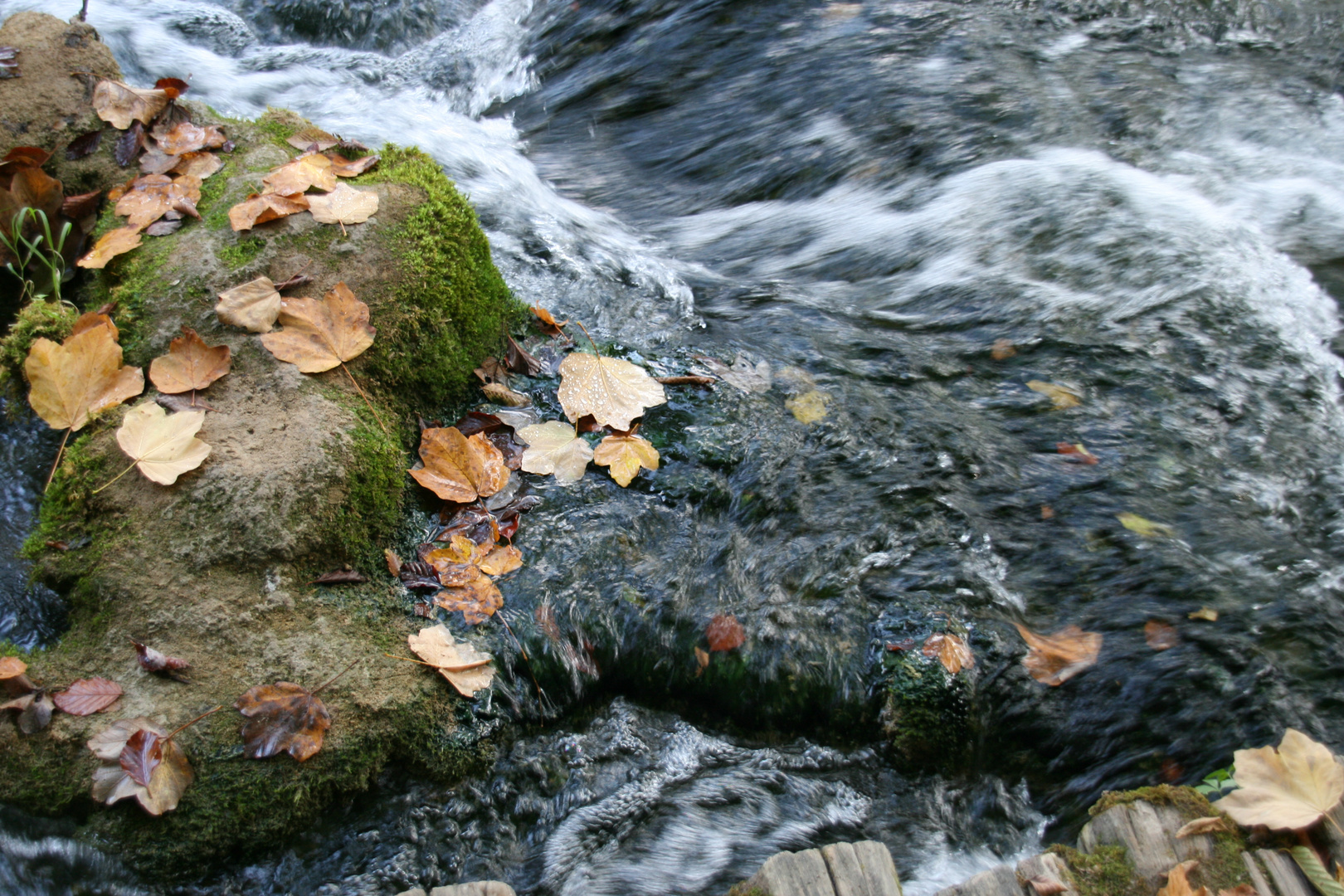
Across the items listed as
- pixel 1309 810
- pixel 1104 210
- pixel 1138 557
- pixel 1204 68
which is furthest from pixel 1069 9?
pixel 1309 810

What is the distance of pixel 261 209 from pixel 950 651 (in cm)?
238

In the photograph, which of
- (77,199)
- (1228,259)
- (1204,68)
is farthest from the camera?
(1204,68)

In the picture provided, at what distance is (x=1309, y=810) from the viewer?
179cm

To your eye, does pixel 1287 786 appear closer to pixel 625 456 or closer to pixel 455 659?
pixel 625 456

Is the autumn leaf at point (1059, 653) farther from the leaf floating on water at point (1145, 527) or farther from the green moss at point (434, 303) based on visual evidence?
the green moss at point (434, 303)

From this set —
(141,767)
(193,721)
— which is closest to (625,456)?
(193,721)

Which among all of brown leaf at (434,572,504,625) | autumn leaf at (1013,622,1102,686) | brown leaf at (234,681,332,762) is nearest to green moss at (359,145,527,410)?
brown leaf at (434,572,504,625)

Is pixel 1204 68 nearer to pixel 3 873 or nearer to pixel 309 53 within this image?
pixel 309 53

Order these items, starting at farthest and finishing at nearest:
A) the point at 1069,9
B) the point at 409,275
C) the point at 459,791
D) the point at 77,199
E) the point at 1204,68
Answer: the point at 1069,9
the point at 1204,68
the point at 77,199
the point at 409,275
the point at 459,791

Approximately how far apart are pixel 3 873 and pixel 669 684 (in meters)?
1.51

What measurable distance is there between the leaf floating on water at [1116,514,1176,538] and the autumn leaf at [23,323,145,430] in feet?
9.67

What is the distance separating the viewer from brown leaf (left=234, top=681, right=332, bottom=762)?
1.81 m

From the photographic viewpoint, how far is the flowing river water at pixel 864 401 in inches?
83.9

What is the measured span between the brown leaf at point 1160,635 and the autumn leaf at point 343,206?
263cm
